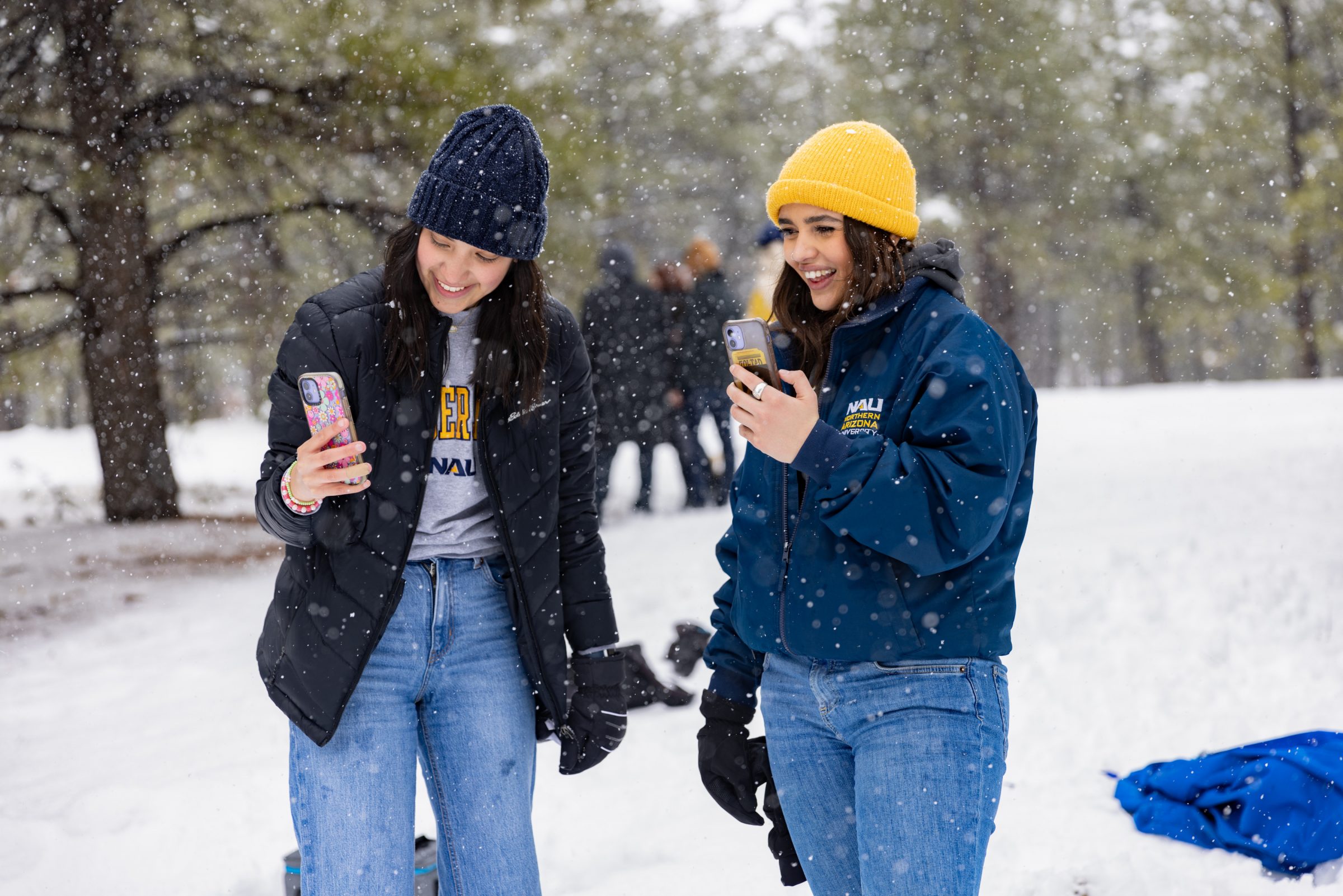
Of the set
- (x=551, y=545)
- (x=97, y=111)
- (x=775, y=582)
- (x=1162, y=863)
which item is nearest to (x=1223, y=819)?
(x=1162, y=863)

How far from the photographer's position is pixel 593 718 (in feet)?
7.97

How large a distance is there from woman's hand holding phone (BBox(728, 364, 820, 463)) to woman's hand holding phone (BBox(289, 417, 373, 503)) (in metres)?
0.72

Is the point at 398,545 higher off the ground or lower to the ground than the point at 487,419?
lower

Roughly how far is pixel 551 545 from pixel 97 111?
8409mm

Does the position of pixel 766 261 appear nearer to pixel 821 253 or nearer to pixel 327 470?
pixel 821 253

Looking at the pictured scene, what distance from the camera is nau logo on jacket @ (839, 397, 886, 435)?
198cm

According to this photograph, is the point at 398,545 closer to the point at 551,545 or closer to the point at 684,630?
the point at 551,545

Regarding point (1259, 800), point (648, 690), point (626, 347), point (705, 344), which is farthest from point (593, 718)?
point (705, 344)

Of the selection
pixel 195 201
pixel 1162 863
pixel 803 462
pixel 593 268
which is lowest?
pixel 1162 863

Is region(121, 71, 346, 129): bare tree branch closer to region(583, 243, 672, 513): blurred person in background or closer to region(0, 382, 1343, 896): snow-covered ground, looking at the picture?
region(583, 243, 672, 513): blurred person in background

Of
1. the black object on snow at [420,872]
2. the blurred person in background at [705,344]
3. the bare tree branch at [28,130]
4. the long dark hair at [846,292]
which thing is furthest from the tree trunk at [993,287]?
the long dark hair at [846,292]

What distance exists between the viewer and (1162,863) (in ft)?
11.9

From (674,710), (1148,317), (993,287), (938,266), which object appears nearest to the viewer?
(938,266)

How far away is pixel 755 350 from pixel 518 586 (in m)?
0.72
